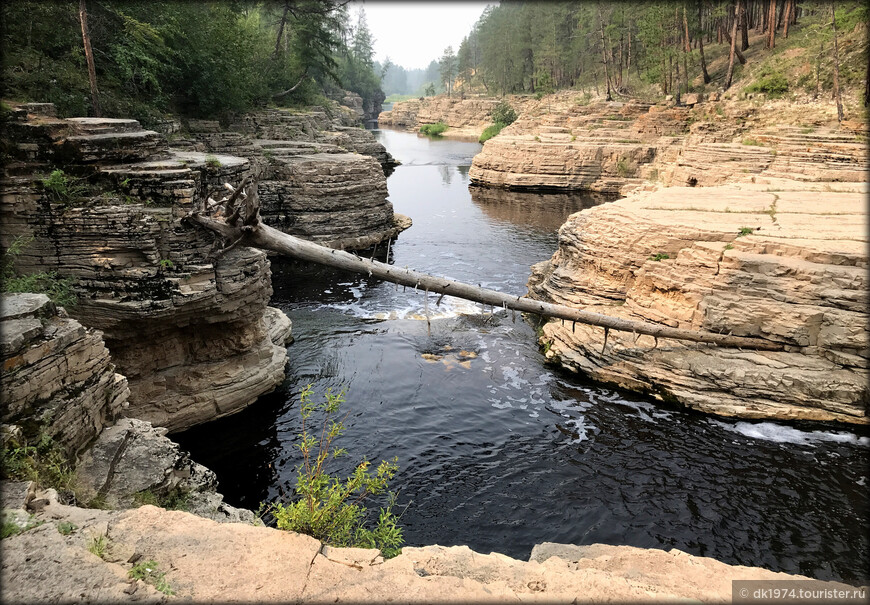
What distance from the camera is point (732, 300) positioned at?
50.0 feet

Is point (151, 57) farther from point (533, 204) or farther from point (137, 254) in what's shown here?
point (533, 204)

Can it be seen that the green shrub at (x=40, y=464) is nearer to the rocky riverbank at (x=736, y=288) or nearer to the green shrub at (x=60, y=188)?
the green shrub at (x=60, y=188)

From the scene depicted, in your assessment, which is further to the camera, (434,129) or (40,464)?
(434,129)

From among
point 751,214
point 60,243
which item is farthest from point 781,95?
point 60,243

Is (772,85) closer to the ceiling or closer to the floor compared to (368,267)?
closer to the ceiling

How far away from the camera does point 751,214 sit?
18.7m

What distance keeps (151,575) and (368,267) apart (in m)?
10.5

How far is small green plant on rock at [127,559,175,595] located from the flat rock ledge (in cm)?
6

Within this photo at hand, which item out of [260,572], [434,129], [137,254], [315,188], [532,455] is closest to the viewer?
[260,572]

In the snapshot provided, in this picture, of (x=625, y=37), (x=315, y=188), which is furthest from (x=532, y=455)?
(x=625, y=37)

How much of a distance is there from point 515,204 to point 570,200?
4433 millimetres

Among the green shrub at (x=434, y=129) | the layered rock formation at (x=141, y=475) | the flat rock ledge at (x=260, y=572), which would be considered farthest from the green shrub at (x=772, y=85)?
the green shrub at (x=434, y=129)

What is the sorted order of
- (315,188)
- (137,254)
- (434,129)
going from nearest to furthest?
(137,254), (315,188), (434,129)

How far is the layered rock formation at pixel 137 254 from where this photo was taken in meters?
12.4
